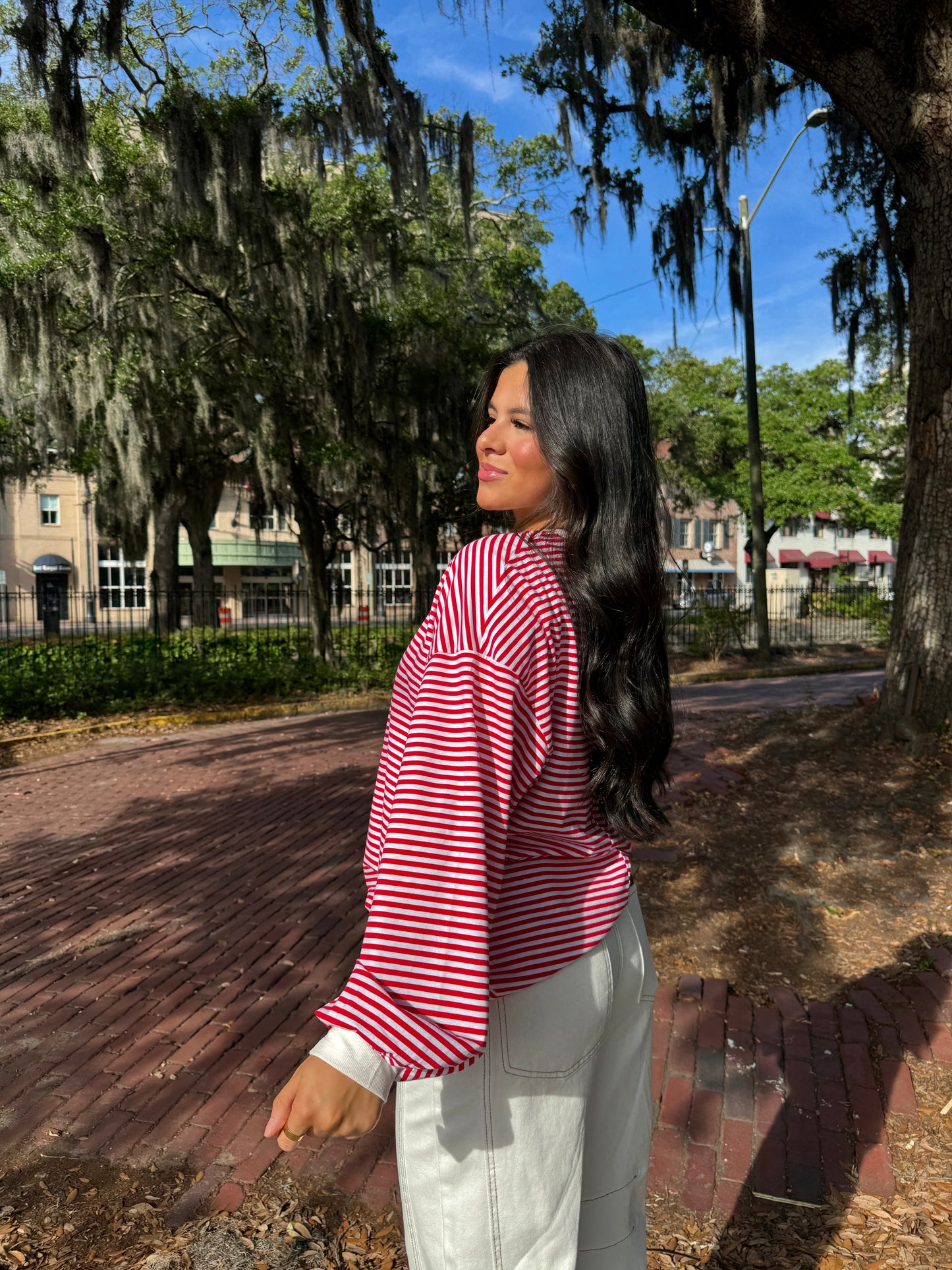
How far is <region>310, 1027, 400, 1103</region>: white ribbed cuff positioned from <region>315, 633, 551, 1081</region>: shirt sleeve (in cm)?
1

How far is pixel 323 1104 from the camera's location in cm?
95

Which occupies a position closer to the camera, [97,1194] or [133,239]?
[97,1194]

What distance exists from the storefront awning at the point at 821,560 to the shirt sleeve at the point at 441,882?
184 feet

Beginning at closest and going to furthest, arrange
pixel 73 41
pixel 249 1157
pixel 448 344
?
pixel 249 1157, pixel 73 41, pixel 448 344

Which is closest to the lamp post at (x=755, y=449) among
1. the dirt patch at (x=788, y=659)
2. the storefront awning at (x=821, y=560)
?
the dirt patch at (x=788, y=659)

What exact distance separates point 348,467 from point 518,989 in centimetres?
1363

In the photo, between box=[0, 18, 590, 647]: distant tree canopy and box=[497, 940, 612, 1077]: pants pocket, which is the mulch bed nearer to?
box=[497, 940, 612, 1077]: pants pocket

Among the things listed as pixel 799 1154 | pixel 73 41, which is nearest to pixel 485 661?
pixel 799 1154

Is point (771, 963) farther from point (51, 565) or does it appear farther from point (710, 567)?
point (710, 567)

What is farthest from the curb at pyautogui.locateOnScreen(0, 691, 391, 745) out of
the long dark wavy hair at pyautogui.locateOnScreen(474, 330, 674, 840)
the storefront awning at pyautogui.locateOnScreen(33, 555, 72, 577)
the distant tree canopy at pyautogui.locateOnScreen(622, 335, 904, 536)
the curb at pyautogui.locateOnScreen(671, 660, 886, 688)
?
the storefront awning at pyautogui.locateOnScreen(33, 555, 72, 577)

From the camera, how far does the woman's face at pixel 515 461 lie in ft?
4.31

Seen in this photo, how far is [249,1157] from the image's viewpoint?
2590 millimetres

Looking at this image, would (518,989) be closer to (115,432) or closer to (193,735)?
(193,735)

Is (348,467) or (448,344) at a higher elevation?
(448,344)
